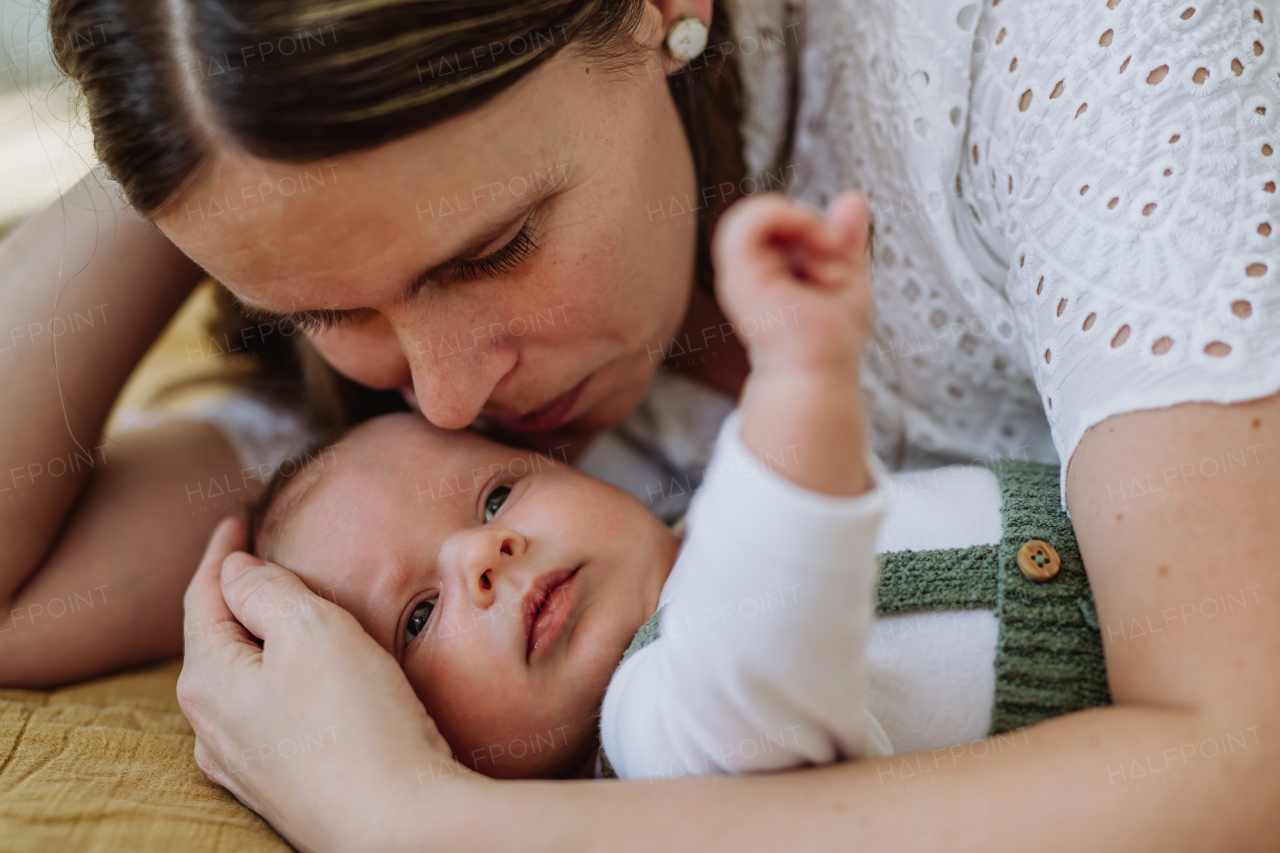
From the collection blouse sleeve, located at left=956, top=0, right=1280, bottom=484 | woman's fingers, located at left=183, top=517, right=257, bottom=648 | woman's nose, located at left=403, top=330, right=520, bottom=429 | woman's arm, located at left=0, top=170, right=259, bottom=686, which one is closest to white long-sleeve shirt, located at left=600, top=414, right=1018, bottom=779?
blouse sleeve, located at left=956, top=0, right=1280, bottom=484

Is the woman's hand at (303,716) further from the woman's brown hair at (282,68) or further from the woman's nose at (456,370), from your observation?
the woman's brown hair at (282,68)

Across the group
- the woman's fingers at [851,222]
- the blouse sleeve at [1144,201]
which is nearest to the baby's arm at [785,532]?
the woman's fingers at [851,222]

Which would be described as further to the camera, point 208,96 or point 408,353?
point 408,353

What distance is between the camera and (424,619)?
1074 mm

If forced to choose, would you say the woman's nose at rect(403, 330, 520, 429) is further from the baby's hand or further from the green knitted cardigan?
the baby's hand

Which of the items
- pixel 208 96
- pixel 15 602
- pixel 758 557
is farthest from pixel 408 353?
pixel 15 602

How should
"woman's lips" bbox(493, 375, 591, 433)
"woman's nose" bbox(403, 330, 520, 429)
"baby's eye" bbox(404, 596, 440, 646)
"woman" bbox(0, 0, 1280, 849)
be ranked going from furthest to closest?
"woman's lips" bbox(493, 375, 591, 433)
"baby's eye" bbox(404, 596, 440, 646)
"woman's nose" bbox(403, 330, 520, 429)
"woman" bbox(0, 0, 1280, 849)

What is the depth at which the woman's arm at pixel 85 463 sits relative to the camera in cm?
116

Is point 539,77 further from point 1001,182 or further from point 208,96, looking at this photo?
point 1001,182

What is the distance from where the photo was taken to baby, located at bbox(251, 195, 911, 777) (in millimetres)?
585

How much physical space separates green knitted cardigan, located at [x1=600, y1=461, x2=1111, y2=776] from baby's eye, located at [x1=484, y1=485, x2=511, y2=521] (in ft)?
0.94

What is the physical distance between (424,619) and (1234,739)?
80 centimetres

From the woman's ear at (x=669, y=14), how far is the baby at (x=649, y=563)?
289 mm

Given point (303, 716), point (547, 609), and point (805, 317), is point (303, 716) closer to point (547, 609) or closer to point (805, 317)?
point (547, 609)
